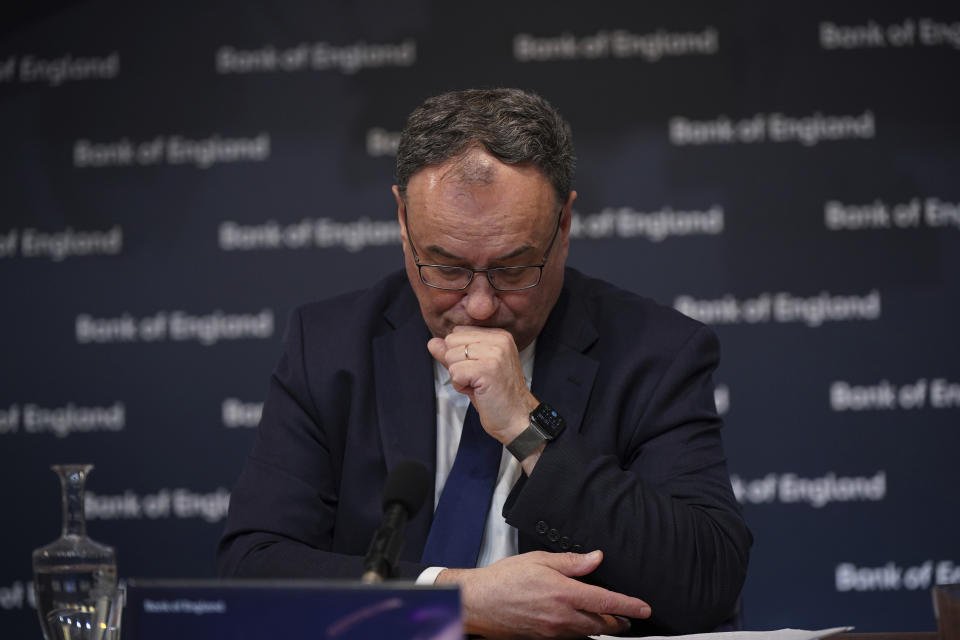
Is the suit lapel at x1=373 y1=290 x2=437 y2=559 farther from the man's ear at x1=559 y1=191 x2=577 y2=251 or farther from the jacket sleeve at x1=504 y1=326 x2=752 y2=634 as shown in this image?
the man's ear at x1=559 y1=191 x2=577 y2=251

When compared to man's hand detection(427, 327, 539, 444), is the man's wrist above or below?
below

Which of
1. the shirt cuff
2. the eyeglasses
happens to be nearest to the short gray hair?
the eyeglasses

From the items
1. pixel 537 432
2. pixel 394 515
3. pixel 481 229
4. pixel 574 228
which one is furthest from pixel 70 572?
pixel 574 228

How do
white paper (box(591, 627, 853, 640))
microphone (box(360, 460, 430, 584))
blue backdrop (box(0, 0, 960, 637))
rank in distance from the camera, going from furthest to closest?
blue backdrop (box(0, 0, 960, 637)), white paper (box(591, 627, 853, 640)), microphone (box(360, 460, 430, 584))

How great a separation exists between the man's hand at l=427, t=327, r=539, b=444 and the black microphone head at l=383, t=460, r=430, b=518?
623 mm

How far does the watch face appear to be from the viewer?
1.78 metres

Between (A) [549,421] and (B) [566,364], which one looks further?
(B) [566,364]

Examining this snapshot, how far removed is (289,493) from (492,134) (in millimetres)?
799

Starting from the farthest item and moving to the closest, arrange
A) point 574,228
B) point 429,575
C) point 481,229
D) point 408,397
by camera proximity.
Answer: point 574,228, point 408,397, point 481,229, point 429,575

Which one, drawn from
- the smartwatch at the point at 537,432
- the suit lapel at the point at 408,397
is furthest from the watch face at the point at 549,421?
the suit lapel at the point at 408,397

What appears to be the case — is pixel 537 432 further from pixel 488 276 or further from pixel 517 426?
pixel 488 276

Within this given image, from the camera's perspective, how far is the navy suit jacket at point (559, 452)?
68.0 inches

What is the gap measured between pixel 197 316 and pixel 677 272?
184 cm

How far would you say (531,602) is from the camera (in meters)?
1.56
